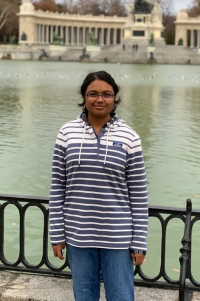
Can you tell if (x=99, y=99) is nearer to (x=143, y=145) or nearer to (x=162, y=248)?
(x=162, y=248)

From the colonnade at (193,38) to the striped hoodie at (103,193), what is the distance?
338 ft

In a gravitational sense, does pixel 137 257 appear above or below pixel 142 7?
below

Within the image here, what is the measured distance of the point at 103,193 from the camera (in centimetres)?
409

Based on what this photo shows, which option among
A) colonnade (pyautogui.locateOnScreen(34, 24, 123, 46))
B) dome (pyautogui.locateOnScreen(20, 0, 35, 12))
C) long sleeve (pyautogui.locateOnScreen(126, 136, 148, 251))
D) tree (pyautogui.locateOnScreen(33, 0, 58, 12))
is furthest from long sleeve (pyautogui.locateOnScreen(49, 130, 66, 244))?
tree (pyautogui.locateOnScreen(33, 0, 58, 12))

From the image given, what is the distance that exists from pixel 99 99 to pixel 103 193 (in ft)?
2.33

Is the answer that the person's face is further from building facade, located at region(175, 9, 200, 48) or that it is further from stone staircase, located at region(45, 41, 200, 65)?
building facade, located at region(175, 9, 200, 48)

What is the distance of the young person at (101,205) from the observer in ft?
13.4

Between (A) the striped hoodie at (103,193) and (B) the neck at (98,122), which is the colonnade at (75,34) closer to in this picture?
(B) the neck at (98,122)

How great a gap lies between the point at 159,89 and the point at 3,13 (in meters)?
71.5

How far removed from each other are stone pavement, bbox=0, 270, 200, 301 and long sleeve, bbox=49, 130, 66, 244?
1.09 m

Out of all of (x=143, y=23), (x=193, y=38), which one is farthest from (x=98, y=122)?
(x=193, y=38)

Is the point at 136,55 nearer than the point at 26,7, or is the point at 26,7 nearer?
the point at 136,55

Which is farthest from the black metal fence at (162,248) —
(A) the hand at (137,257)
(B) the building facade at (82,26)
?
(B) the building facade at (82,26)

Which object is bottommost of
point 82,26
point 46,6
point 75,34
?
point 75,34
